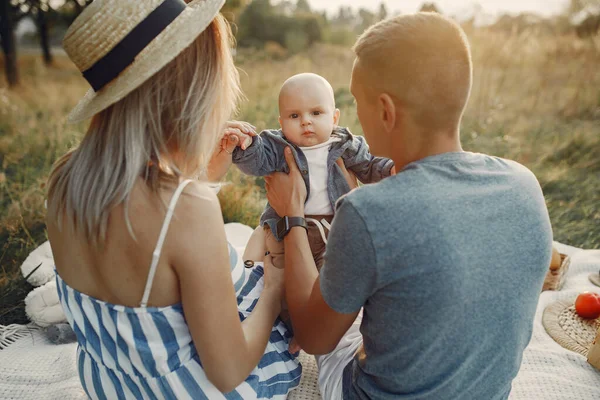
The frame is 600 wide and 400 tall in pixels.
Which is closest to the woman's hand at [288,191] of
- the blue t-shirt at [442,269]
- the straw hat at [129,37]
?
the blue t-shirt at [442,269]

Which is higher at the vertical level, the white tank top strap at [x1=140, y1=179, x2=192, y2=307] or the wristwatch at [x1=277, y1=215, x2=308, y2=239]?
the white tank top strap at [x1=140, y1=179, x2=192, y2=307]

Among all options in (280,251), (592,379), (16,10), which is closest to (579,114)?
(592,379)

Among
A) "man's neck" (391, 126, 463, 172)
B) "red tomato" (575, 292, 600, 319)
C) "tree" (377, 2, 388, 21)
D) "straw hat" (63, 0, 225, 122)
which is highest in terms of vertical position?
"straw hat" (63, 0, 225, 122)

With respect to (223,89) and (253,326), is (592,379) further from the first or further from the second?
(223,89)

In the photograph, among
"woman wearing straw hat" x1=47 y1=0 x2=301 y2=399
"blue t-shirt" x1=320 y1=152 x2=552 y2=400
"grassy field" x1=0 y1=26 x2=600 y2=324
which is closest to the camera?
"blue t-shirt" x1=320 y1=152 x2=552 y2=400

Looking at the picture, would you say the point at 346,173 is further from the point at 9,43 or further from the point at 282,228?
the point at 9,43

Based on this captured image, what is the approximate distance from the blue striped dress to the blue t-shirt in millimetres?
536

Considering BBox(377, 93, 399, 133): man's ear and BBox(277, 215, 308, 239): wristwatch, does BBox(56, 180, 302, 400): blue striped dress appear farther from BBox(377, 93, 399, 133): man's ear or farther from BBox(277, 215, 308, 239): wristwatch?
BBox(377, 93, 399, 133): man's ear

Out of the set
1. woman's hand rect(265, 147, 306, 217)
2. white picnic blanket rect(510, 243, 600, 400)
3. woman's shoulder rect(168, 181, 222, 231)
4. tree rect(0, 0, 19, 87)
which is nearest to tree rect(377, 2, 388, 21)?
tree rect(0, 0, 19, 87)

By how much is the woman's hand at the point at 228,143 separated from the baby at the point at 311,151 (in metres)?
0.05

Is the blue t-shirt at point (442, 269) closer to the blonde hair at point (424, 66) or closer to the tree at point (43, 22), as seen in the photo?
the blonde hair at point (424, 66)

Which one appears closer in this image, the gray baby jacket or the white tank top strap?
the white tank top strap

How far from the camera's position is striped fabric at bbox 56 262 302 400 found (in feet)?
5.26

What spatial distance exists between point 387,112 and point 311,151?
3.44ft
